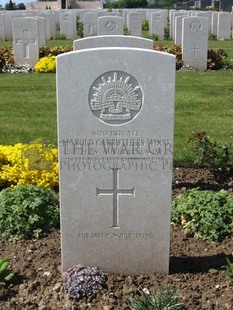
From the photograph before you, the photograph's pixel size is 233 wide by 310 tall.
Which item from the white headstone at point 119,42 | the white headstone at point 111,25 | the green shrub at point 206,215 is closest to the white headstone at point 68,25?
the white headstone at point 111,25

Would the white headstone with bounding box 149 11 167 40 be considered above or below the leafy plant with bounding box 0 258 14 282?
above

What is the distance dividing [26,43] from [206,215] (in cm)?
1151

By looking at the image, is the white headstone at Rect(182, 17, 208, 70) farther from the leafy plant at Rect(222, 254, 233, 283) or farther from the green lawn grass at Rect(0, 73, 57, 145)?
the leafy plant at Rect(222, 254, 233, 283)

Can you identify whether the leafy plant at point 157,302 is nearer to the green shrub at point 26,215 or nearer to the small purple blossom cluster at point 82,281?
the small purple blossom cluster at point 82,281

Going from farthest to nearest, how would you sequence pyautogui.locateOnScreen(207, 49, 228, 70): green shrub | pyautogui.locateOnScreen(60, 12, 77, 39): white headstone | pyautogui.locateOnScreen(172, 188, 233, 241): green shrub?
pyautogui.locateOnScreen(60, 12, 77, 39): white headstone
pyautogui.locateOnScreen(207, 49, 228, 70): green shrub
pyautogui.locateOnScreen(172, 188, 233, 241): green shrub

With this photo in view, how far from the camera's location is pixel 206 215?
4605 mm

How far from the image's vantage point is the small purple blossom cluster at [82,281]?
3699mm

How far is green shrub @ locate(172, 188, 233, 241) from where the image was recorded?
457 cm

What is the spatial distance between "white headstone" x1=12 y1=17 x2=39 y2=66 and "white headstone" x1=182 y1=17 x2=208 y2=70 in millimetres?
3857

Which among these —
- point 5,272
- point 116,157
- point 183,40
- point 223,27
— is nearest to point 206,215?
point 116,157

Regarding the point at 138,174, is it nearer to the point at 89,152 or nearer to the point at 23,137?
the point at 89,152

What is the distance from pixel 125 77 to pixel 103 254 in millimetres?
1247

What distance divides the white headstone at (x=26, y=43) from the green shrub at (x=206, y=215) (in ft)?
36.2

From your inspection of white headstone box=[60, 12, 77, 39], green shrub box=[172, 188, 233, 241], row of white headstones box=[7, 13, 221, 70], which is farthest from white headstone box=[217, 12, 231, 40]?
green shrub box=[172, 188, 233, 241]
